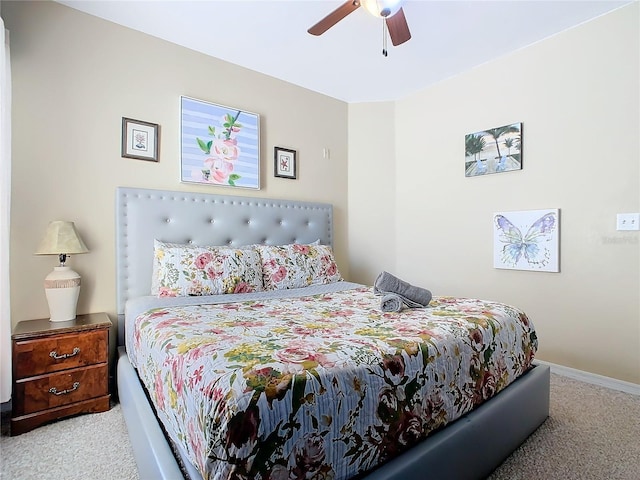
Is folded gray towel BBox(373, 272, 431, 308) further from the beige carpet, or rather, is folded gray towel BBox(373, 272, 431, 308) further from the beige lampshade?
the beige lampshade

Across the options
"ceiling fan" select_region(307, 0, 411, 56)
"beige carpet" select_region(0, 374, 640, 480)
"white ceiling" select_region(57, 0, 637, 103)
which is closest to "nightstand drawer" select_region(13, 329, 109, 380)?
"beige carpet" select_region(0, 374, 640, 480)

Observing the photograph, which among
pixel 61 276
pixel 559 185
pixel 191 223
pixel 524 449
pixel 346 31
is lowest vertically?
pixel 524 449

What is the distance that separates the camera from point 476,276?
310 cm

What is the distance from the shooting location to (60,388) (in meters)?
1.87

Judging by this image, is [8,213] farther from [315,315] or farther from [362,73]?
[362,73]

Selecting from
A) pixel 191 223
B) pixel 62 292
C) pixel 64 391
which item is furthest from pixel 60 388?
pixel 191 223

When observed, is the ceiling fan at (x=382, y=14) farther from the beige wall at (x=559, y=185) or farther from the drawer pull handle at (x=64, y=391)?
the drawer pull handle at (x=64, y=391)

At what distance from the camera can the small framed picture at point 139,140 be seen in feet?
8.04

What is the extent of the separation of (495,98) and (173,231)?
9.71 ft

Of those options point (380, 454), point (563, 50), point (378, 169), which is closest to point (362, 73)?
point (378, 169)

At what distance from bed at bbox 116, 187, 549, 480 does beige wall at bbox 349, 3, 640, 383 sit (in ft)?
3.29

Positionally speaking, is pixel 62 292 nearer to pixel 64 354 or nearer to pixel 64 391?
pixel 64 354

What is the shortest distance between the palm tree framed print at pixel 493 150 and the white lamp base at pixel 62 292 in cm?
325

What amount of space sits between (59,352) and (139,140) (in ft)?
5.01
